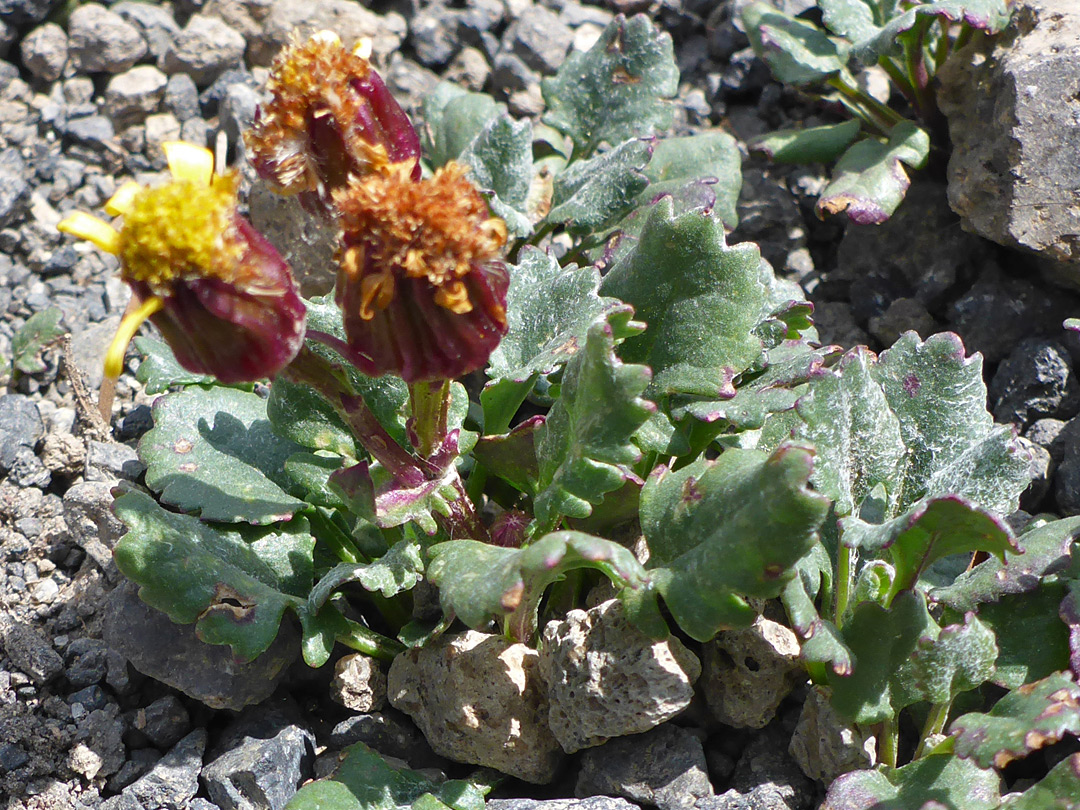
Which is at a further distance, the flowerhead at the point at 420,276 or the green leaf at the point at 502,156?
the green leaf at the point at 502,156

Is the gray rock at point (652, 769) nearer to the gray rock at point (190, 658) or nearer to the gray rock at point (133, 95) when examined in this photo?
the gray rock at point (190, 658)

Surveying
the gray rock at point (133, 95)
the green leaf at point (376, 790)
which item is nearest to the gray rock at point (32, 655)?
the green leaf at point (376, 790)

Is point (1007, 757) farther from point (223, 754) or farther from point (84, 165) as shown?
point (84, 165)

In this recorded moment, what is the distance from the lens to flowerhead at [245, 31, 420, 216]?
6.95 feet

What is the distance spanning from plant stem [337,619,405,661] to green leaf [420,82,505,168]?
1.83 metres

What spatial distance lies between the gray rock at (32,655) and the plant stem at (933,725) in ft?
7.35

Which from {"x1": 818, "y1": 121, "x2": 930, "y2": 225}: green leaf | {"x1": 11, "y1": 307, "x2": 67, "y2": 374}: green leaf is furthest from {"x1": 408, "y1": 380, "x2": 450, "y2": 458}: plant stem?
{"x1": 11, "y1": 307, "x2": 67, "y2": 374}: green leaf

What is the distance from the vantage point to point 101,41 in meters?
4.21

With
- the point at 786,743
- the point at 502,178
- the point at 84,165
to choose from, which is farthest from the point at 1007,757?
the point at 84,165

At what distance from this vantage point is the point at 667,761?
7.82ft

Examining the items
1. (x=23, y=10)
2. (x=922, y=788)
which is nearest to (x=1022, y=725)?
(x=922, y=788)

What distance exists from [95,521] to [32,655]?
393 millimetres

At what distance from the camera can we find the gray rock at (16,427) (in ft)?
10.5

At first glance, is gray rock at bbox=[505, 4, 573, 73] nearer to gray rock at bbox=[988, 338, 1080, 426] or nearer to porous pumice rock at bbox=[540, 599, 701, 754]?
gray rock at bbox=[988, 338, 1080, 426]
